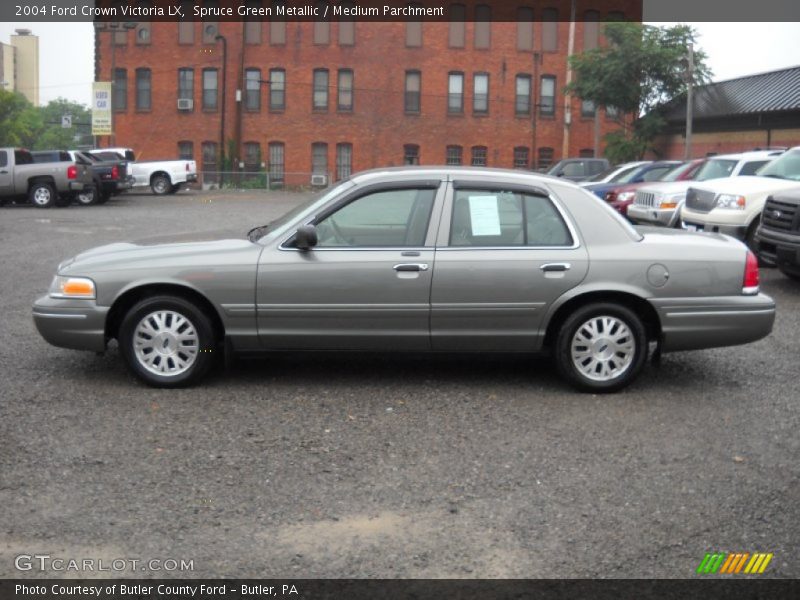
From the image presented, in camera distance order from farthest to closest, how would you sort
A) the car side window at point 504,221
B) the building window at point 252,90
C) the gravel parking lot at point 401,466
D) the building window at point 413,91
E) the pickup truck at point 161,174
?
the building window at point 413,91, the building window at point 252,90, the pickup truck at point 161,174, the car side window at point 504,221, the gravel parking lot at point 401,466

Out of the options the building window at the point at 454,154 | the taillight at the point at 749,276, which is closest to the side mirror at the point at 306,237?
the taillight at the point at 749,276

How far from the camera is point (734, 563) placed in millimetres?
4590

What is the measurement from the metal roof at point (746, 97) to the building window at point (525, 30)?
1312 centimetres

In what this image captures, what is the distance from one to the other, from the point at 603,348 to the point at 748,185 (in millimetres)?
8794

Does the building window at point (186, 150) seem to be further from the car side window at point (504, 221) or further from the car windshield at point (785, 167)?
the car side window at point (504, 221)

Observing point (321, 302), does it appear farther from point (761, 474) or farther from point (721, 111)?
point (721, 111)

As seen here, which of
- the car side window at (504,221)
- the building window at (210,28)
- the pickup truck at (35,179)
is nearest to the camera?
the car side window at (504,221)

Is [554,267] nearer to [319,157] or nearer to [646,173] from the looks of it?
[646,173]

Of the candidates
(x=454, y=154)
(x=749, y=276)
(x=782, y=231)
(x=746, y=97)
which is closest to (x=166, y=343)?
(x=749, y=276)

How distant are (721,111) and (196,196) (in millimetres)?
22177

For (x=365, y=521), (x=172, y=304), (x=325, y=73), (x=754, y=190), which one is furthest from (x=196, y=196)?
(x=365, y=521)

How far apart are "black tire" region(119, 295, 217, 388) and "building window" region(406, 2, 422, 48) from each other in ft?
181

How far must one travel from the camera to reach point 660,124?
49.3 metres

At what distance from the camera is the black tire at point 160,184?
44.6 m
